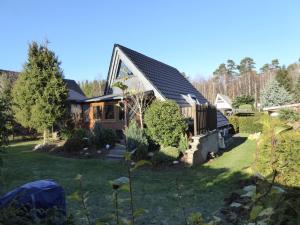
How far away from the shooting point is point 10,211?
266 centimetres

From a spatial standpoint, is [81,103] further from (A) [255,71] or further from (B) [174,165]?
(A) [255,71]

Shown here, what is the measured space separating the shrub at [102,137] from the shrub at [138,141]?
2374mm

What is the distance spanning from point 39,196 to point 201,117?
11613 millimetres

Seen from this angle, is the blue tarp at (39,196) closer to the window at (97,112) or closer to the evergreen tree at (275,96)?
the window at (97,112)

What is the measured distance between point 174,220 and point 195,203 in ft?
4.82

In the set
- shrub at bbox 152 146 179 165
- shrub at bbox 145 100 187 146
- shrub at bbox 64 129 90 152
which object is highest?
shrub at bbox 145 100 187 146

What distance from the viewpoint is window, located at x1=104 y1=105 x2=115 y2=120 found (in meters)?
19.8

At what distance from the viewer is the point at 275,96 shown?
44.7 meters

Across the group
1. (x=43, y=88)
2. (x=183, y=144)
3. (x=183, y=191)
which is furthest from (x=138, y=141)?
(x=43, y=88)

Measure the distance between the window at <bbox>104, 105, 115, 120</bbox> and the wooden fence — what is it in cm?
603

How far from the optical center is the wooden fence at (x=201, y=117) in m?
14.6

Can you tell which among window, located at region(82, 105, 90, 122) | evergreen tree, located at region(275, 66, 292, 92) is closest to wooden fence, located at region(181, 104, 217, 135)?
window, located at region(82, 105, 90, 122)

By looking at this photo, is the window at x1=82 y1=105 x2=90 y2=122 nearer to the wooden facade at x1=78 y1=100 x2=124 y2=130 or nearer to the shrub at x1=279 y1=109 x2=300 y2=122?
the wooden facade at x1=78 y1=100 x2=124 y2=130

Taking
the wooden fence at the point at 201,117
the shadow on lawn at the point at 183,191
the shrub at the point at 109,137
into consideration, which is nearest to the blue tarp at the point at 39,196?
the shadow on lawn at the point at 183,191
